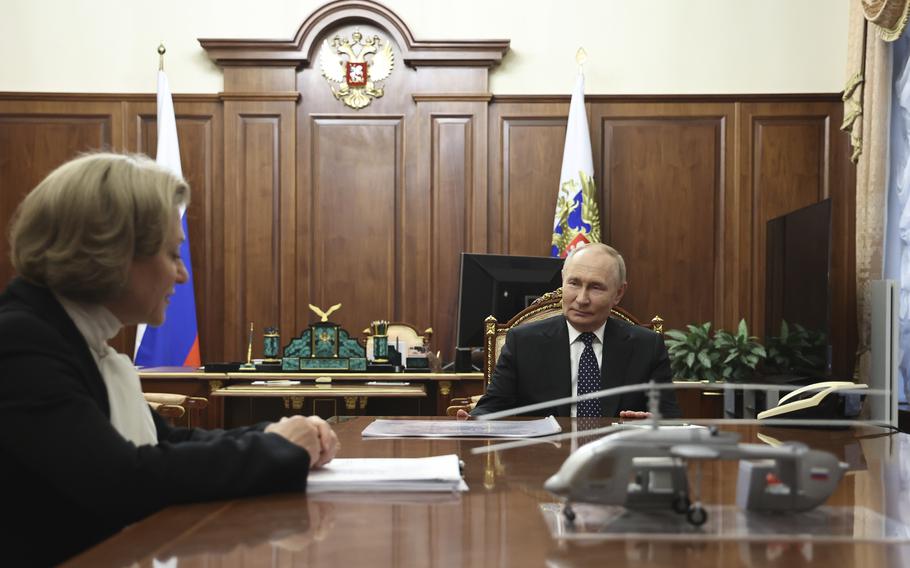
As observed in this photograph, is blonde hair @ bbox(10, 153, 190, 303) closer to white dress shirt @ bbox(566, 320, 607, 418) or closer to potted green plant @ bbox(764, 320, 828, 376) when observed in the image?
white dress shirt @ bbox(566, 320, 607, 418)

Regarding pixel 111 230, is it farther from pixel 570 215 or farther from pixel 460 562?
pixel 570 215

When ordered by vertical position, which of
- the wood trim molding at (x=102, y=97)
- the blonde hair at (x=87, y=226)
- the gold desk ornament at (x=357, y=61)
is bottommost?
the blonde hair at (x=87, y=226)

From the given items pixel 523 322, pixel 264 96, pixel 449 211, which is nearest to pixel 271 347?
pixel 449 211

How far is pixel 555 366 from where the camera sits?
3.50 meters

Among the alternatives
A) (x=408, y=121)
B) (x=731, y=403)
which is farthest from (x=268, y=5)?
(x=731, y=403)

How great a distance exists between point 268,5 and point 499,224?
227 centimetres

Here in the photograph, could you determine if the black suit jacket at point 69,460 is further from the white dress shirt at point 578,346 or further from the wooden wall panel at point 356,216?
the wooden wall panel at point 356,216

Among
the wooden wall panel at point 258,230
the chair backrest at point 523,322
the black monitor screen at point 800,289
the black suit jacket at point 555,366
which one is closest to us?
the black suit jacket at point 555,366

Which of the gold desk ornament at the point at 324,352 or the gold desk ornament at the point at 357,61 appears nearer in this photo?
the gold desk ornament at the point at 324,352

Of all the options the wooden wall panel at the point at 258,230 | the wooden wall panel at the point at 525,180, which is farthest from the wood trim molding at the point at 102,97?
the wooden wall panel at the point at 525,180

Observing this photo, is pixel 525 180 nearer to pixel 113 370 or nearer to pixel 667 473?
pixel 113 370

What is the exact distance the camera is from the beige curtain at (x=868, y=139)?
563 cm

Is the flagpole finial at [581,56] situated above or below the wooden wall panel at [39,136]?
above

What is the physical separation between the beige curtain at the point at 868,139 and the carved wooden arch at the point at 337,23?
230 centimetres
